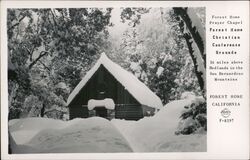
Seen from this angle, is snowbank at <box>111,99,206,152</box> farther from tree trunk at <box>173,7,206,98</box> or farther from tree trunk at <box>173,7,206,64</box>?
tree trunk at <box>173,7,206,64</box>

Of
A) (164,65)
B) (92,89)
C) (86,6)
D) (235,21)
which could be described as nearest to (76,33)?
(86,6)

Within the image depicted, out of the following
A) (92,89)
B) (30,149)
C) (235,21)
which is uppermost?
(235,21)

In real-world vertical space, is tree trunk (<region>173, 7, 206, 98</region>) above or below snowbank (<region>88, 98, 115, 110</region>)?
above

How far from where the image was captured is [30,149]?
Answer: 142 centimetres

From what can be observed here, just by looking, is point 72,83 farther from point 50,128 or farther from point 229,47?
point 229,47

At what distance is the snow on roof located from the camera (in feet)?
4.61

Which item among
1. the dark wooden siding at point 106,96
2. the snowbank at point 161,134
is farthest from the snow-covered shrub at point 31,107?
the snowbank at point 161,134

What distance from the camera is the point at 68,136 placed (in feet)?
4.66

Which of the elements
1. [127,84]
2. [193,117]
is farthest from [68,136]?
[193,117]

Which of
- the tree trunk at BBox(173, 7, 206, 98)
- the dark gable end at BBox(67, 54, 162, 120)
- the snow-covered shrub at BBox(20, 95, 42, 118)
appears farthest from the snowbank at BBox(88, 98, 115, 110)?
the tree trunk at BBox(173, 7, 206, 98)

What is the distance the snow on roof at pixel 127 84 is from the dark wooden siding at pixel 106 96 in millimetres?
11

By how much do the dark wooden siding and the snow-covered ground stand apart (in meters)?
0.03

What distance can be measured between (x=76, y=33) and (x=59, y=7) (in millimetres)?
109

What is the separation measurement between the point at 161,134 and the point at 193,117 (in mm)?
128
